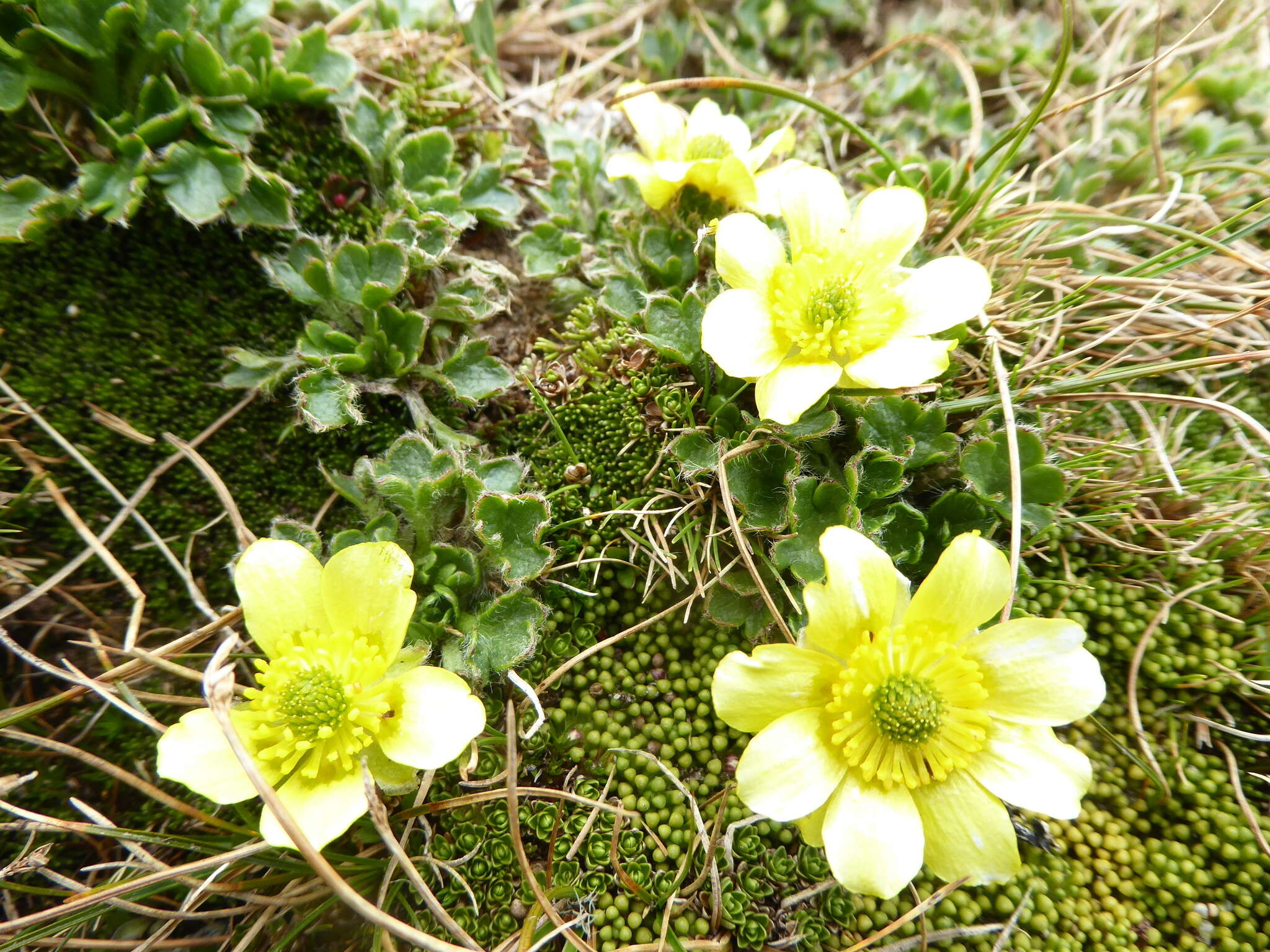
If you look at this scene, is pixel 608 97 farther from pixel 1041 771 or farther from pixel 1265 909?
pixel 1265 909

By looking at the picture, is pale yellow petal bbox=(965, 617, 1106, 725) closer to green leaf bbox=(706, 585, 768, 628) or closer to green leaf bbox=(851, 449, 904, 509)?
green leaf bbox=(851, 449, 904, 509)

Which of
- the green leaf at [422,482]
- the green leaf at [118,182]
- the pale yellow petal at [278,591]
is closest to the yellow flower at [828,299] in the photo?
the green leaf at [422,482]

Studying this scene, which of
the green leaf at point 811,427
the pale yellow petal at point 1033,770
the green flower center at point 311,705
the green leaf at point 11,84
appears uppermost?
the green leaf at point 11,84

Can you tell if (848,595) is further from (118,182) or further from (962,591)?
(118,182)

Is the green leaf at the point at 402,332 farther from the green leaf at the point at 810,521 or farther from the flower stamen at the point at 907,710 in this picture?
the flower stamen at the point at 907,710

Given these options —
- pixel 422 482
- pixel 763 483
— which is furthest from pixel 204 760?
pixel 763 483

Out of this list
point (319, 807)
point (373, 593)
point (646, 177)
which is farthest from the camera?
point (646, 177)
